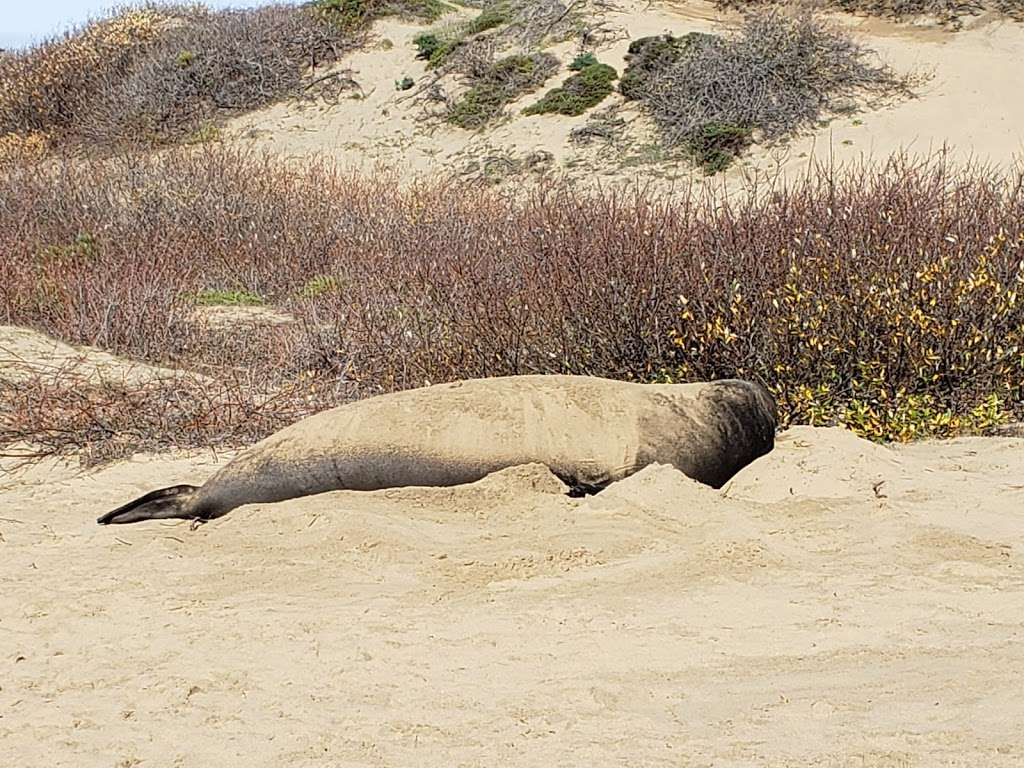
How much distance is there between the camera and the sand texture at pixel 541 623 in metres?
2.80

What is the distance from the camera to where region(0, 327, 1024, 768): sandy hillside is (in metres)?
2.80

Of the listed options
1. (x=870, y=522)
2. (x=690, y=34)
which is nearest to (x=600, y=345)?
(x=870, y=522)

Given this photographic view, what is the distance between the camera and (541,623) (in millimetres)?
3520

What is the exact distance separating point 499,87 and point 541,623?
56.5ft

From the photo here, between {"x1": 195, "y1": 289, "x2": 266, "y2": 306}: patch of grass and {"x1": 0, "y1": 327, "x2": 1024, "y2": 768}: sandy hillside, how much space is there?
4.72 m

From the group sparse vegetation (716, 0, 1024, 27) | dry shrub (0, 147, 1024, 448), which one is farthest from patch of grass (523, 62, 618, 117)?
dry shrub (0, 147, 1024, 448)

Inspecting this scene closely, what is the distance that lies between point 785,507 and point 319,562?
2002mm

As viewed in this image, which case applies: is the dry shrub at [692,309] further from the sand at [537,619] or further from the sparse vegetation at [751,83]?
the sparse vegetation at [751,83]

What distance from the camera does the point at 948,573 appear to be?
3789 millimetres

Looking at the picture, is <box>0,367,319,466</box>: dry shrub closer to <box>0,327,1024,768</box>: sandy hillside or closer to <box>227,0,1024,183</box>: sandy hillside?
<box>0,327,1024,768</box>: sandy hillside

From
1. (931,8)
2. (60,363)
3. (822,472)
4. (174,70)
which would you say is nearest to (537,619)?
(822,472)

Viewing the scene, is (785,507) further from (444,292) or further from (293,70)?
(293,70)

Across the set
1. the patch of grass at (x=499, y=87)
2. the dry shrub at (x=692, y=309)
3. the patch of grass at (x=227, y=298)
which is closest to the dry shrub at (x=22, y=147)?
the patch of grass at (x=499, y=87)

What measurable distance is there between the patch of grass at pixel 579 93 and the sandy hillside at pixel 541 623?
14.1 m
